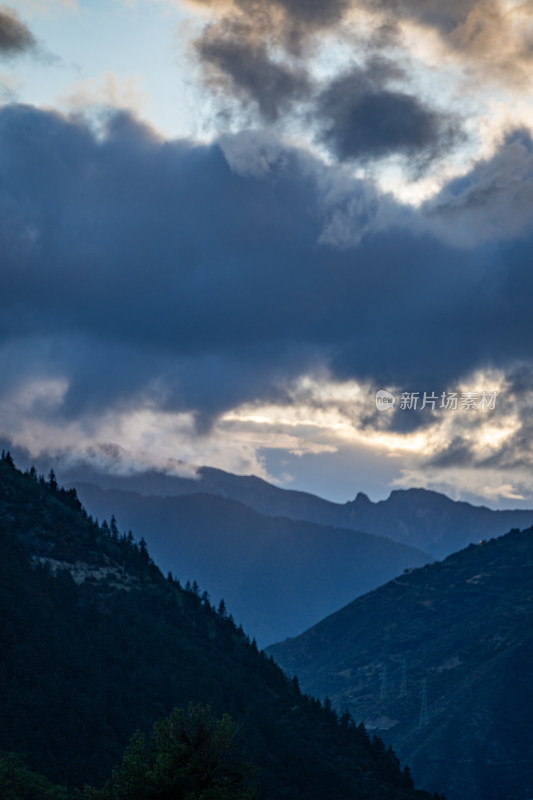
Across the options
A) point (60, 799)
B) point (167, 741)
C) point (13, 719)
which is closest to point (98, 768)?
point (13, 719)

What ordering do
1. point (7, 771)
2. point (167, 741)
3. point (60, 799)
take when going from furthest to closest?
1. point (60, 799)
2. point (7, 771)
3. point (167, 741)

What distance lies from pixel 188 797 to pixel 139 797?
8098 millimetres

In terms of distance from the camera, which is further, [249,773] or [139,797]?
[249,773]

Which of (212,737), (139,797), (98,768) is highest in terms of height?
(212,737)

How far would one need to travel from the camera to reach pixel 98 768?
19625 centimetres

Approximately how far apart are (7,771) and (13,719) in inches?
3207

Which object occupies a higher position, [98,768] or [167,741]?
[167,741]

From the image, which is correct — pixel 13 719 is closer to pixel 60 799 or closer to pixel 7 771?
pixel 60 799

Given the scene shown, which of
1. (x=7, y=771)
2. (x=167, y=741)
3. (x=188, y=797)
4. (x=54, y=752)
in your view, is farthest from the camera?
(x=54, y=752)

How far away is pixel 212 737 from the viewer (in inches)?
3780

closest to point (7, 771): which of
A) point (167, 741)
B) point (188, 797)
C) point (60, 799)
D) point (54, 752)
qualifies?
point (60, 799)

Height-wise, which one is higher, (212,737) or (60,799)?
(212,737)

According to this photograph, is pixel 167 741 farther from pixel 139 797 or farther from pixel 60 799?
pixel 60 799

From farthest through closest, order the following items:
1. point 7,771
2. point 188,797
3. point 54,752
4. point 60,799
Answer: point 54,752
point 60,799
point 7,771
point 188,797
